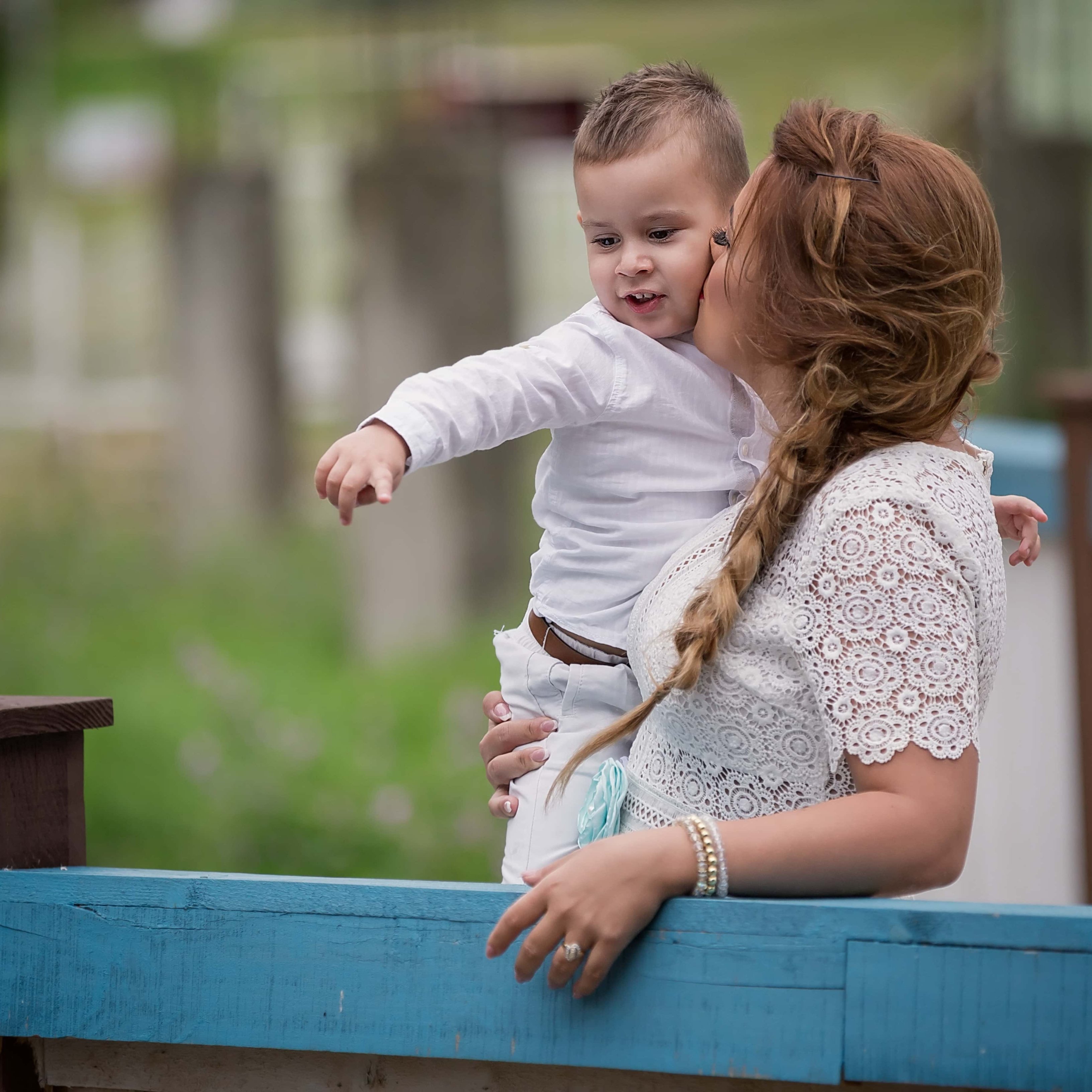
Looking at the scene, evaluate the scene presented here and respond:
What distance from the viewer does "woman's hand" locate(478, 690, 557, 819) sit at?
1.89 metres

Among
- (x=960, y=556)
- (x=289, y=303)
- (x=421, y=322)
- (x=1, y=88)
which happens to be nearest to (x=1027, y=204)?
(x=421, y=322)

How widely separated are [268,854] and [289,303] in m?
6.84

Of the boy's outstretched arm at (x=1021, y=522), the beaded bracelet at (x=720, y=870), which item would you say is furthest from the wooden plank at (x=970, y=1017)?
the boy's outstretched arm at (x=1021, y=522)

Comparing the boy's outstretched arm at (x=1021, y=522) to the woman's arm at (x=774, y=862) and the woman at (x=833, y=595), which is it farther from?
the woman's arm at (x=774, y=862)

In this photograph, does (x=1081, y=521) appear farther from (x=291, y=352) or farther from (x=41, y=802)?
(x=291, y=352)

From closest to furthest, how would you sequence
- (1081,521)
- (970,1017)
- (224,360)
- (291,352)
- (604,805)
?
(970,1017) < (604,805) < (1081,521) < (224,360) < (291,352)

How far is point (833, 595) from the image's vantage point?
1.41 m

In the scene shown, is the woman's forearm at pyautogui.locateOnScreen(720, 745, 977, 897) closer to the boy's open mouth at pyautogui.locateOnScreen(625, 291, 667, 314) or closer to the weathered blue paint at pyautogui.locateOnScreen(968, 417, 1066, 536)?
the boy's open mouth at pyautogui.locateOnScreen(625, 291, 667, 314)

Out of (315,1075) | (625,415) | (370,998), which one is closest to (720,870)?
(370,998)

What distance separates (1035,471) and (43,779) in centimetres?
327

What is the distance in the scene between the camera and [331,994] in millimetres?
1408

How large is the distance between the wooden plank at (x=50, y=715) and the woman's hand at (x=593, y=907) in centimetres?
56

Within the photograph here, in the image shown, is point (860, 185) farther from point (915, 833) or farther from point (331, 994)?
point (331, 994)

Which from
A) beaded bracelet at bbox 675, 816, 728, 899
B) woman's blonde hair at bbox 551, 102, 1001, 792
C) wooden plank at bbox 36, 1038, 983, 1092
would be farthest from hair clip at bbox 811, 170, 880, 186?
wooden plank at bbox 36, 1038, 983, 1092
